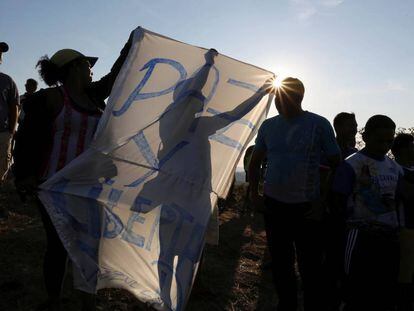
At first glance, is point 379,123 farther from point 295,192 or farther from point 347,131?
point 347,131

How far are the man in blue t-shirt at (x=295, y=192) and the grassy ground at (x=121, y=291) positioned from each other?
2.90 ft

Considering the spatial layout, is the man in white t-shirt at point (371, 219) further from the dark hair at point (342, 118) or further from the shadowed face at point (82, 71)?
the shadowed face at point (82, 71)

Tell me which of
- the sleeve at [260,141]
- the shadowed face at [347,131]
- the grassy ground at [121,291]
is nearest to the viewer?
the sleeve at [260,141]

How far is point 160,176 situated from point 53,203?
2.17 ft

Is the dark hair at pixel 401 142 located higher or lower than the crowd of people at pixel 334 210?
higher

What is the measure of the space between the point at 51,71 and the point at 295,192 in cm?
195

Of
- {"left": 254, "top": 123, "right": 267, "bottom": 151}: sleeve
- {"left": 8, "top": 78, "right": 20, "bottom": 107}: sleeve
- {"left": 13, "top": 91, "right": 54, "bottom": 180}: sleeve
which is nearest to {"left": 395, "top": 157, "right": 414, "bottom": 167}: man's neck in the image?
{"left": 254, "top": 123, "right": 267, "bottom": 151}: sleeve

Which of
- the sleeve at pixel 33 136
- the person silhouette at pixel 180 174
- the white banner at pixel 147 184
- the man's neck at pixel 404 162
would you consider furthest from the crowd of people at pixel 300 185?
the man's neck at pixel 404 162

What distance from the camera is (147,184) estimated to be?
8.87 feet

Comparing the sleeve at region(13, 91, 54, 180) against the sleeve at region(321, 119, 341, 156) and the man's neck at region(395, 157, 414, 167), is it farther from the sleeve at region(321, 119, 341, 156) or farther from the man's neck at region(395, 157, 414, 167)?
the man's neck at region(395, 157, 414, 167)

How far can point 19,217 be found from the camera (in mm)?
6473

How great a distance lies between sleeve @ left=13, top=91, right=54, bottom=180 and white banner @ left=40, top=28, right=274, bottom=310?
1.21ft

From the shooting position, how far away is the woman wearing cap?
2.80 metres

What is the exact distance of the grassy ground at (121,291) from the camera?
359cm
